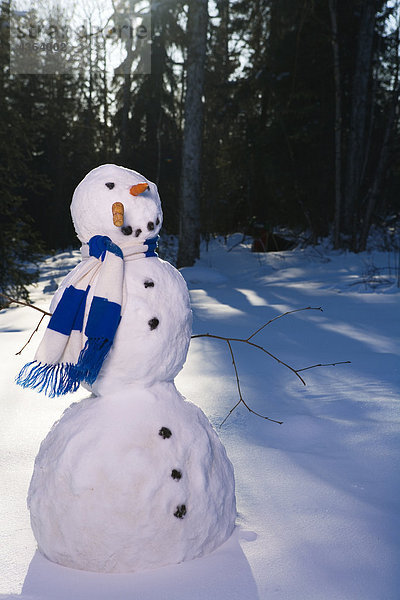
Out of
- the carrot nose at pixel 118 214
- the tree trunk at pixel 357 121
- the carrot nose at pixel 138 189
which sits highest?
the tree trunk at pixel 357 121

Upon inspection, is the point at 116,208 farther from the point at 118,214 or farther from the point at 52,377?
the point at 52,377

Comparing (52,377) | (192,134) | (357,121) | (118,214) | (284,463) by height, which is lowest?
(284,463)

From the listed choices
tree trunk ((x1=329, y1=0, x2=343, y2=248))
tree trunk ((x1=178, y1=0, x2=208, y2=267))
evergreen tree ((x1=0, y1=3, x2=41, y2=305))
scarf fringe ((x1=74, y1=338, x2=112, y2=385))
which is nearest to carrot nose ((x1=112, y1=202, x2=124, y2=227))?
scarf fringe ((x1=74, y1=338, x2=112, y2=385))

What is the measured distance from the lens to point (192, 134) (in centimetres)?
1026

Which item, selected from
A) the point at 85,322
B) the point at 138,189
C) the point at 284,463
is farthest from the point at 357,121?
the point at 85,322

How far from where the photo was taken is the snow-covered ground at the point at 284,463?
5.40 ft

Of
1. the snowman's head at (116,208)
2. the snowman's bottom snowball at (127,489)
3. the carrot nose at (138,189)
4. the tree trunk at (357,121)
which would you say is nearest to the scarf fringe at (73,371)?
the snowman's bottom snowball at (127,489)

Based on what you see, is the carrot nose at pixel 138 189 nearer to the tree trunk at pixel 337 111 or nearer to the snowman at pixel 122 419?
the snowman at pixel 122 419

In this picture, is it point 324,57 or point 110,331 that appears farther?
point 324,57

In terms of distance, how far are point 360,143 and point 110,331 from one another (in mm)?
11381

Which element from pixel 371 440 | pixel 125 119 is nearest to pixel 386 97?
pixel 125 119

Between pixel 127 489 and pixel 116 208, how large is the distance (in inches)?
34.7

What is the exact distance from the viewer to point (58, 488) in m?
1.72

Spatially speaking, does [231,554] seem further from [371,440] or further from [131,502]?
[371,440]
